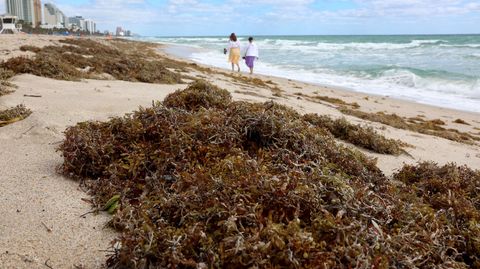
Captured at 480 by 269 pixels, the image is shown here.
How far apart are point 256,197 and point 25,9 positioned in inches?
4515

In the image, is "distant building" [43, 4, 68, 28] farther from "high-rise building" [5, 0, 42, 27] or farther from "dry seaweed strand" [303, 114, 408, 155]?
"dry seaweed strand" [303, 114, 408, 155]

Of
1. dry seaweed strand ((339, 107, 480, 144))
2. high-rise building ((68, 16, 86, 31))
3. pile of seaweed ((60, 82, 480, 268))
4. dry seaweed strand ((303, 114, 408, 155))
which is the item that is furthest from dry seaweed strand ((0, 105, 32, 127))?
high-rise building ((68, 16, 86, 31))

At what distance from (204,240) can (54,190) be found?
1355mm

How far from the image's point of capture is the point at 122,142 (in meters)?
2.78

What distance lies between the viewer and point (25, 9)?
321ft

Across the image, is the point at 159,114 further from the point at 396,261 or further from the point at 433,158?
the point at 433,158

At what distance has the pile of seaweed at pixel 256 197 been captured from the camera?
5.12 ft

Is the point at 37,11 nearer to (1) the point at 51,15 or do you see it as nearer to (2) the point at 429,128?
(1) the point at 51,15

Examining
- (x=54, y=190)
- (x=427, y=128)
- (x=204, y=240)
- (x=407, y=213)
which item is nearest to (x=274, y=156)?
(x=407, y=213)

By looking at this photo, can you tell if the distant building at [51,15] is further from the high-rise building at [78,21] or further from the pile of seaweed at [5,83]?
the pile of seaweed at [5,83]

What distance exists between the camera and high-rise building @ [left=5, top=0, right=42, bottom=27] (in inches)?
3634

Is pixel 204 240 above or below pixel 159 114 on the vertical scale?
below

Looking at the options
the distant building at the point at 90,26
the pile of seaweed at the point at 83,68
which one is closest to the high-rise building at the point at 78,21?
the distant building at the point at 90,26

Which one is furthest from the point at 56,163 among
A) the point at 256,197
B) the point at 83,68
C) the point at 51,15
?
the point at 51,15
